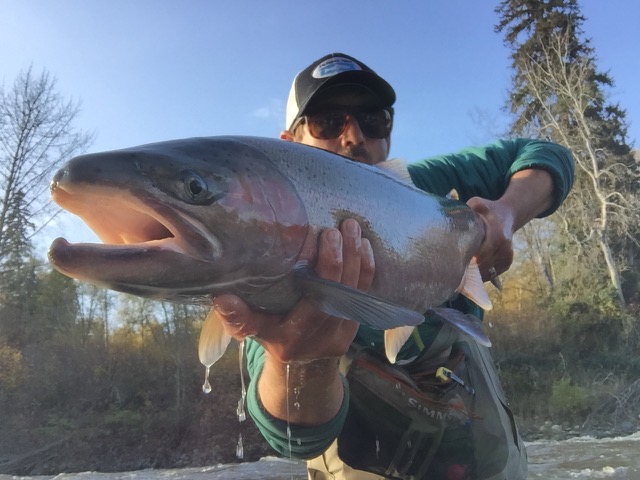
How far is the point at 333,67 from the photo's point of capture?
3385 millimetres

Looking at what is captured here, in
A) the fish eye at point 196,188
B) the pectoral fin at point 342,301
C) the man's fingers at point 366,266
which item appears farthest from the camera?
the man's fingers at point 366,266

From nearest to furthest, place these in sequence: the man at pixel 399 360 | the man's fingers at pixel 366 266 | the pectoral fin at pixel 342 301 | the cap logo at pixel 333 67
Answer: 1. the pectoral fin at pixel 342 301
2. the man's fingers at pixel 366 266
3. the man at pixel 399 360
4. the cap logo at pixel 333 67

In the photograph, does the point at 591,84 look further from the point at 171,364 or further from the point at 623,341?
the point at 171,364

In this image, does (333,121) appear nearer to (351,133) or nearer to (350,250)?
(351,133)

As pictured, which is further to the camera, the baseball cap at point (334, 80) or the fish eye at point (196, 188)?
the baseball cap at point (334, 80)

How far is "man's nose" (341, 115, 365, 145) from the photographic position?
11.3 feet

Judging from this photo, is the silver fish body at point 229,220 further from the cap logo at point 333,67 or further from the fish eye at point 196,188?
the cap logo at point 333,67

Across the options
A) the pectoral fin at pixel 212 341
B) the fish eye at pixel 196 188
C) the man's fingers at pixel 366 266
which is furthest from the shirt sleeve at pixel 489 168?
the fish eye at pixel 196 188

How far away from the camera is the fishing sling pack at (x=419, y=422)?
3223mm

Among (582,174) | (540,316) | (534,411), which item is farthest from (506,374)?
(582,174)

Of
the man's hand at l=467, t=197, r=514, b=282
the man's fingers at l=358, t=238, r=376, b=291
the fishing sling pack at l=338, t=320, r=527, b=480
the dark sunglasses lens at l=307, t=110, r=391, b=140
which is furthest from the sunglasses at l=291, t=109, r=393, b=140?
the man's fingers at l=358, t=238, r=376, b=291

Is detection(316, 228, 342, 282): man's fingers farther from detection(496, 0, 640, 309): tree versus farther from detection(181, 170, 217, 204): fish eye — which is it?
detection(496, 0, 640, 309): tree

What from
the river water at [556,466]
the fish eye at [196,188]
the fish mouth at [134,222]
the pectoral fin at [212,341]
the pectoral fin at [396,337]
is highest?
the fish eye at [196,188]

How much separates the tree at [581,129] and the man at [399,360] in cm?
2348
